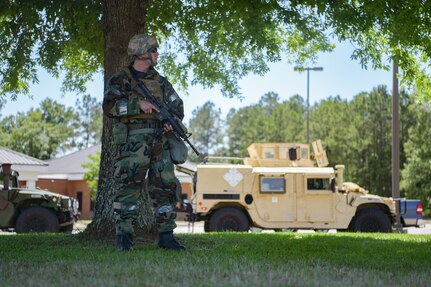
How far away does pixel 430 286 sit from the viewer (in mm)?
3998

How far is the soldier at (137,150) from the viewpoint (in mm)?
5695

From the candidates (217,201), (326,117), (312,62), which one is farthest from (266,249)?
(326,117)

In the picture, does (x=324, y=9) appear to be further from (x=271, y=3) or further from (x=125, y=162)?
(x=125, y=162)

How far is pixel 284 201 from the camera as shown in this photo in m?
16.1

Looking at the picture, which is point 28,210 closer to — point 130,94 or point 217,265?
point 130,94

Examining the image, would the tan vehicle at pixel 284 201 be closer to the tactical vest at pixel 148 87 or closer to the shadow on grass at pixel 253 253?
the shadow on grass at pixel 253 253

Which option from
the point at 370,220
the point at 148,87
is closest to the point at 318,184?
the point at 370,220

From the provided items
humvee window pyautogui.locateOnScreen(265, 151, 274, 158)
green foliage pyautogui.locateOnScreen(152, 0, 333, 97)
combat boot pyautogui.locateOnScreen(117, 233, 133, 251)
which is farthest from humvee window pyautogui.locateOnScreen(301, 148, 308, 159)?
combat boot pyautogui.locateOnScreen(117, 233, 133, 251)

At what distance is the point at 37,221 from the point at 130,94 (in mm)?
9327

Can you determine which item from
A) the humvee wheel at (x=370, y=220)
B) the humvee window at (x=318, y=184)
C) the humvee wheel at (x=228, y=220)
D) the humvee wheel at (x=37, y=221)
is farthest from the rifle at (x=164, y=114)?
the humvee wheel at (x=370, y=220)

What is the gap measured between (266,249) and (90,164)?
31.2 metres

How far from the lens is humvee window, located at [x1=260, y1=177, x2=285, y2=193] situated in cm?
1614

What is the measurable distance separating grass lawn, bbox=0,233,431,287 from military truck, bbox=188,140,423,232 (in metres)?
9.13

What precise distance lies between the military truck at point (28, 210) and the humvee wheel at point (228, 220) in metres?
3.59
